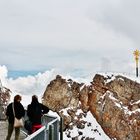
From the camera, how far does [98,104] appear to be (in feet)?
283

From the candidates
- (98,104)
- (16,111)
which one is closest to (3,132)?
(16,111)

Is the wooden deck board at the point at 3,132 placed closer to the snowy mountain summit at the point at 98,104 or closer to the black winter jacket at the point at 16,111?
the black winter jacket at the point at 16,111

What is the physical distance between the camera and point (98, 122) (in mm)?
86000

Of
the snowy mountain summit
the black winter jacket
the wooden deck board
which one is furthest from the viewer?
the snowy mountain summit

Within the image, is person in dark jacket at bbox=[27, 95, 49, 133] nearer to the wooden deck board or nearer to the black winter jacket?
the black winter jacket

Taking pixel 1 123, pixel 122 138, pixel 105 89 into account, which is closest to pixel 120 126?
pixel 122 138

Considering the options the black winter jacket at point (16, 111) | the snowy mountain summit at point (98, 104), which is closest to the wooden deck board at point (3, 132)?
the black winter jacket at point (16, 111)

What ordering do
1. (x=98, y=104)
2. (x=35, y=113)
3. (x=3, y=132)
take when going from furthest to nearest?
1. (x=98, y=104)
2. (x=3, y=132)
3. (x=35, y=113)

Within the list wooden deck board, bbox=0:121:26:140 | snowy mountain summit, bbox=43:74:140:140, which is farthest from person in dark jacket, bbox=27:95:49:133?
snowy mountain summit, bbox=43:74:140:140

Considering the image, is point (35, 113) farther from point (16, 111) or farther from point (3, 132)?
point (3, 132)

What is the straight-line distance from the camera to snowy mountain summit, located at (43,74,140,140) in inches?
3246

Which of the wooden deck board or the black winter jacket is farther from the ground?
the black winter jacket

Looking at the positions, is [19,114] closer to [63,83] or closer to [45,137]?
[45,137]

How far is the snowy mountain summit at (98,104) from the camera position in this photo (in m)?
82.4
